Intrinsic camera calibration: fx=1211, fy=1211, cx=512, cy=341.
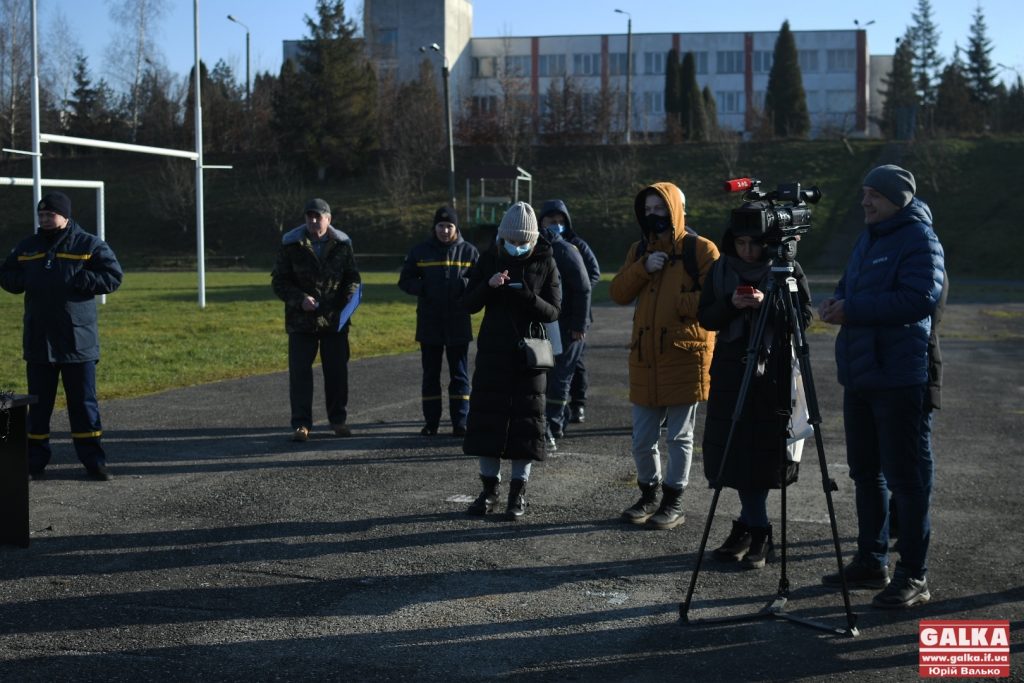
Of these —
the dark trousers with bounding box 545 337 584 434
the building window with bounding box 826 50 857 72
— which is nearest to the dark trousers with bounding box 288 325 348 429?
the dark trousers with bounding box 545 337 584 434

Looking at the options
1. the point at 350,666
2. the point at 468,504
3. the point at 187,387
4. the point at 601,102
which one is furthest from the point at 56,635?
the point at 601,102

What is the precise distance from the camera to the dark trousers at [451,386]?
1027cm

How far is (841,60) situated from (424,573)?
88.1 meters

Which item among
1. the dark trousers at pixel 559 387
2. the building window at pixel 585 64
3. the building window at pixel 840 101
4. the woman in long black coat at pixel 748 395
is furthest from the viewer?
the building window at pixel 585 64

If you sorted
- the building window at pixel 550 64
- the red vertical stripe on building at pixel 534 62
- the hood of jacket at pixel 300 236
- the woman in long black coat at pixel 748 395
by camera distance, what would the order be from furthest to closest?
the red vertical stripe on building at pixel 534 62
the building window at pixel 550 64
the hood of jacket at pixel 300 236
the woman in long black coat at pixel 748 395

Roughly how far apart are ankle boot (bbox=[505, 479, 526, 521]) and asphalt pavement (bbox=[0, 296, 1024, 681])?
0.10 metres

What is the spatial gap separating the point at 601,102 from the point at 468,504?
2422 inches

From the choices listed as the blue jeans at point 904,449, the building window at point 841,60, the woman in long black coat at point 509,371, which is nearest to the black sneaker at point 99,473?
the woman in long black coat at point 509,371

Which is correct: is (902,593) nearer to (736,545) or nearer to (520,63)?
(736,545)

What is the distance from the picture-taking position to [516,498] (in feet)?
23.8

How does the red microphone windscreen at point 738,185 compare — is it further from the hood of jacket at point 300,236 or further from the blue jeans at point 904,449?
the hood of jacket at point 300,236

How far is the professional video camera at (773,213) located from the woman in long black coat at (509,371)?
1813 millimetres

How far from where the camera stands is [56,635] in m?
5.15

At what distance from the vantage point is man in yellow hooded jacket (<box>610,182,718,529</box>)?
695 cm
